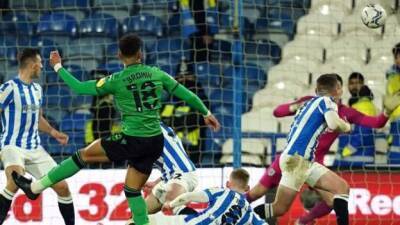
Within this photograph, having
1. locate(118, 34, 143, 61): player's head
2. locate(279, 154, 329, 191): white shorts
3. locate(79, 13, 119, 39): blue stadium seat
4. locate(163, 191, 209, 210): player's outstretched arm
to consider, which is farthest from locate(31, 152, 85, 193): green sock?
locate(79, 13, 119, 39): blue stadium seat

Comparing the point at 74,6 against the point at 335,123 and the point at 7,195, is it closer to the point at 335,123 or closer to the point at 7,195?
the point at 7,195

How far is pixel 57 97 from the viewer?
Answer: 14.7 meters

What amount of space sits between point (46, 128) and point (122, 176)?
144 cm

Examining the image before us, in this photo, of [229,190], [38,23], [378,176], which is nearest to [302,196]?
[378,176]

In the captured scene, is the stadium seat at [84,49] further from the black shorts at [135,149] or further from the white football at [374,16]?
the black shorts at [135,149]

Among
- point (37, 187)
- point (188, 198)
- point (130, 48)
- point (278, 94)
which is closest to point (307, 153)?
point (188, 198)

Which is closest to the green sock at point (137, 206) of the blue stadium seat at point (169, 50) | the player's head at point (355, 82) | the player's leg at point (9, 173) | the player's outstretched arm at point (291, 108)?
the player's leg at point (9, 173)

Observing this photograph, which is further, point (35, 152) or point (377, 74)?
point (377, 74)

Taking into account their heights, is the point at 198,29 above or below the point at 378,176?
above

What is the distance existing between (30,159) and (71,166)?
1.50 metres

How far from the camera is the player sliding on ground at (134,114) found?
9289mm

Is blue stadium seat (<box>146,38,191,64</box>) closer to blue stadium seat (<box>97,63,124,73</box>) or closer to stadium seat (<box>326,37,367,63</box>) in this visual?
blue stadium seat (<box>97,63,124,73</box>)

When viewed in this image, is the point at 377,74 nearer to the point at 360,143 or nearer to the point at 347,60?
the point at 347,60

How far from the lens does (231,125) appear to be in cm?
1384
